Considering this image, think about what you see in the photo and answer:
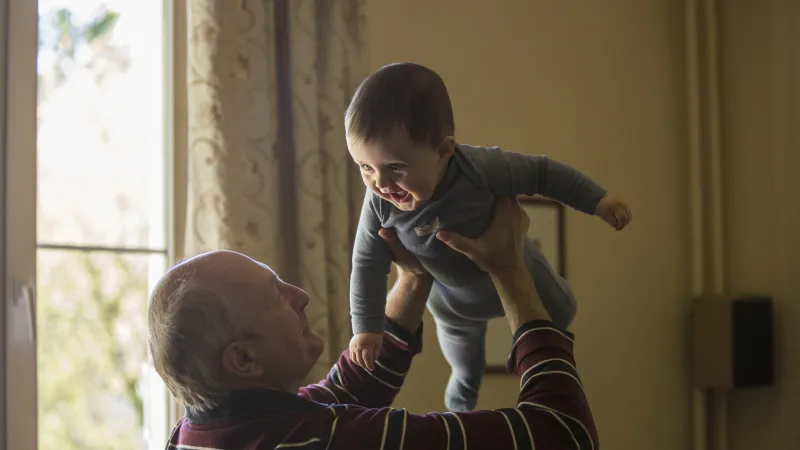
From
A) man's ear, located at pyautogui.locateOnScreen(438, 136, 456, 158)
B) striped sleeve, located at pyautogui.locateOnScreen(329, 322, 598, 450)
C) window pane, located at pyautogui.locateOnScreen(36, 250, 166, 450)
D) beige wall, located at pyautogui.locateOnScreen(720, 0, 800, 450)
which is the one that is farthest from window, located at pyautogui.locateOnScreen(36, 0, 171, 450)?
beige wall, located at pyautogui.locateOnScreen(720, 0, 800, 450)

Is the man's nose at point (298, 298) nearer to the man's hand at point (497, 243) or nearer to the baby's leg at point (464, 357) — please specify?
the man's hand at point (497, 243)

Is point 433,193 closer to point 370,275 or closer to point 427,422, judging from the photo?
point 370,275

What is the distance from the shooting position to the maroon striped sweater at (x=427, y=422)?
3.61 feet

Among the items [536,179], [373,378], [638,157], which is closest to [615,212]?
[536,179]

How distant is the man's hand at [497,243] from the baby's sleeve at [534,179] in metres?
0.05

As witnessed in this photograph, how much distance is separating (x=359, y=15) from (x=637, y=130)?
1495 mm

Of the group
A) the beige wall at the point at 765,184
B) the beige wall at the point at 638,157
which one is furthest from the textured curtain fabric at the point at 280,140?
the beige wall at the point at 765,184

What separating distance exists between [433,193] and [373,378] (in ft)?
1.15

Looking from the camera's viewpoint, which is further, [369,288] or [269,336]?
[369,288]

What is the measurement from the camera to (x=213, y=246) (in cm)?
218

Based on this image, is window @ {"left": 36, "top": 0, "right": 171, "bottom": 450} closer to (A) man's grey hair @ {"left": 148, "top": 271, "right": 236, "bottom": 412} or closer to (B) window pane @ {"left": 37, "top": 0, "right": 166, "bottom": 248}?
(B) window pane @ {"left": 37, "top": 0, "right": 166, "bottom": 248}

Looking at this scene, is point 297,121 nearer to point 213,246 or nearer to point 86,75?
point 213,246

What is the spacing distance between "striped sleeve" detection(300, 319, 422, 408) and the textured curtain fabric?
2.59 feet

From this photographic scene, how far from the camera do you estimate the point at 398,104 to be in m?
1.27
